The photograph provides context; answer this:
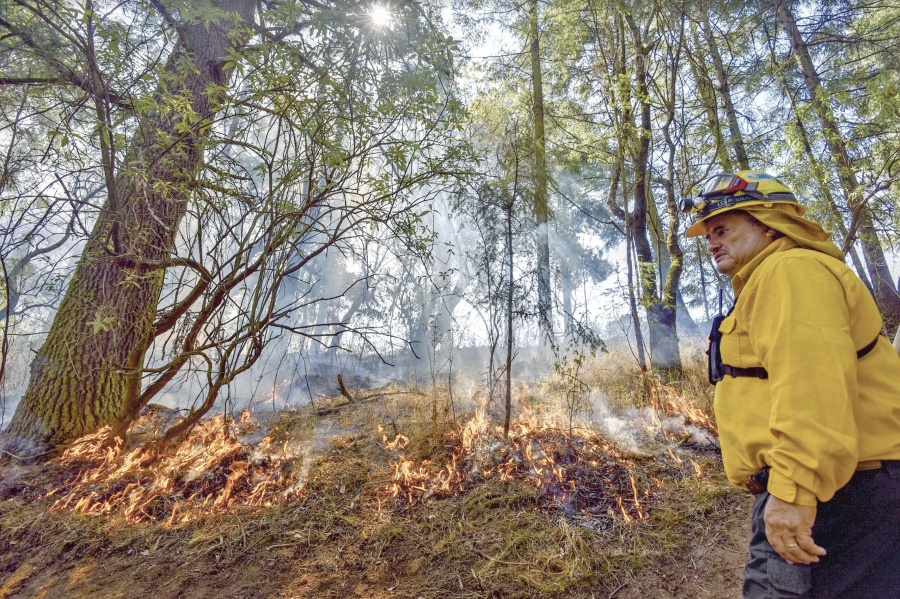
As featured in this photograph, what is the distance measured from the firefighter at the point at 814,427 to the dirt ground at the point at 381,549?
67.8 inches

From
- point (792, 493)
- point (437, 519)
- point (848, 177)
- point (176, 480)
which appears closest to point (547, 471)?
point (437, 519)

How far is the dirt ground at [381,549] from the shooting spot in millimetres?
2531

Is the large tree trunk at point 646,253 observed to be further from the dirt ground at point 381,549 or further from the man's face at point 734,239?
the man's face at point 734,239

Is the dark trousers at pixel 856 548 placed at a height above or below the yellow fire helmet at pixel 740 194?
below

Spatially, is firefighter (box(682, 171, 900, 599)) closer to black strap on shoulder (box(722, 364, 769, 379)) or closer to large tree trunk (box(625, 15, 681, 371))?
black strap on shoulder (box(722, 364, 769, 379))

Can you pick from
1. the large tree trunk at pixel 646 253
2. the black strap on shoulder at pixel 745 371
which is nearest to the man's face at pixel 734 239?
the black strap on shoulder at pixel 745 371

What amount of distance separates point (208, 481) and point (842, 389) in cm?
491

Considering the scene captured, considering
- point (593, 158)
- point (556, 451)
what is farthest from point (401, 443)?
point (593, 158)

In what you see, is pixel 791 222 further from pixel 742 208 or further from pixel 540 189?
pixel 540 189

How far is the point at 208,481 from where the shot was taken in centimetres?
377

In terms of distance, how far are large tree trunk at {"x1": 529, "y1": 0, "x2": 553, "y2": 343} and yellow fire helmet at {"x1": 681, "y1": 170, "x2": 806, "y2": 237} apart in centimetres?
398

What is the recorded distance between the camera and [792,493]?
110 centimetres

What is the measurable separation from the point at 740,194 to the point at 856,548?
134 centimetres

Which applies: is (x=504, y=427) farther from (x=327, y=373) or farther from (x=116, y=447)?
(x=327, y=373)
